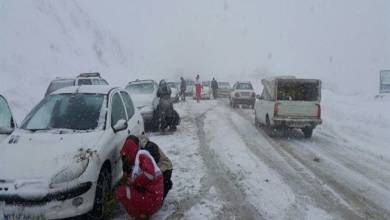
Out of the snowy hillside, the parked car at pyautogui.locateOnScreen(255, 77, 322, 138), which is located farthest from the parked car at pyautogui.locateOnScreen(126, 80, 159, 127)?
the snowy hillside

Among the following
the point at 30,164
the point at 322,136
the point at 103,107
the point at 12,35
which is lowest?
the point at 322,136

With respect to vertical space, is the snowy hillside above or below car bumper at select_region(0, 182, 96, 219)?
above

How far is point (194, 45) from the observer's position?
4240 inches

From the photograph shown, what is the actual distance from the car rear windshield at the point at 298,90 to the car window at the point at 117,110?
8.41m

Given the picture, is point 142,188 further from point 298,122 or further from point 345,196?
point 298,122

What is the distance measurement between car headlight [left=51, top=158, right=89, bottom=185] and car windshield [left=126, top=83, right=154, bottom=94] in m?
11.5

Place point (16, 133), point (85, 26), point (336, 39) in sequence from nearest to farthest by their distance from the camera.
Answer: point (16, 133), point (85, 26), point (336, 39)

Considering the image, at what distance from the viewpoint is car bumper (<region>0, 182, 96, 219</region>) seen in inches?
206

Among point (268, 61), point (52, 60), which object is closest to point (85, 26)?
point (52, 60)

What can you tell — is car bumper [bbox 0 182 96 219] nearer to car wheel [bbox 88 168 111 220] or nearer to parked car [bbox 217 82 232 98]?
car wheel [bbox 88 168 111 220]

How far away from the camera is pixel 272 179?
8641 mm

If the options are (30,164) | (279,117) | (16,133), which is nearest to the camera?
(30,164)

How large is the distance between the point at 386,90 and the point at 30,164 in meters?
26.8

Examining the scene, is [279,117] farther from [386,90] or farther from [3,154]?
[386,90]
